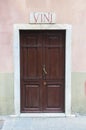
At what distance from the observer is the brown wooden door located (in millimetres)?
8180

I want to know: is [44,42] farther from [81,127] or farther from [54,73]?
[81,127]

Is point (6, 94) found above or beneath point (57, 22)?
beneath

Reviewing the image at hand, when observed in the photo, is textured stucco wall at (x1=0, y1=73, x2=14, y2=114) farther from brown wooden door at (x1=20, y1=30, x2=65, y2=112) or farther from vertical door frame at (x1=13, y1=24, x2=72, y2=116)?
brown wooden door at (x1=20, y1=30, x2=65, y2=112)

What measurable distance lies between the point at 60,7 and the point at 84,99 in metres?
2.48

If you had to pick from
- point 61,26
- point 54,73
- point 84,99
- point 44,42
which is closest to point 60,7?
point 61,26

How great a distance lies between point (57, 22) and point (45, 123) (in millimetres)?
2567

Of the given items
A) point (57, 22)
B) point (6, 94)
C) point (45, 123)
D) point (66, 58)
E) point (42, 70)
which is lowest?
point (45, 123)

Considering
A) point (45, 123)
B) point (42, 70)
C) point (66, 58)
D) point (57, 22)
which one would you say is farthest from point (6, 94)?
point (57, 22)

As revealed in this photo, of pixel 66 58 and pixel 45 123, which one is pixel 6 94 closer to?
pixel 45 123

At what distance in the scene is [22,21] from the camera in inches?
313

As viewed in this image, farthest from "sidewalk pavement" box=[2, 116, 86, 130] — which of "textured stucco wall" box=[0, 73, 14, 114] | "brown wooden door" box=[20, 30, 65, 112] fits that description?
"brown wooden door" box=[20, 30, 65, 112]

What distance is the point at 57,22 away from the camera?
313 inches

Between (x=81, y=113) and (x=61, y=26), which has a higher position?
(x=61, y=26)

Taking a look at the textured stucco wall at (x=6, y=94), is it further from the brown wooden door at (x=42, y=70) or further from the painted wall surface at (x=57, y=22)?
the brown wooden door at (x=42, y=70)
